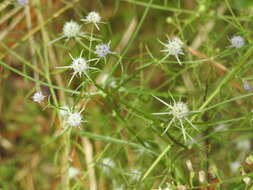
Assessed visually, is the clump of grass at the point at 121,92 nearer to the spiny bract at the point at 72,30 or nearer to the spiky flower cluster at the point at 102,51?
the spiny bract at the point at 72,30

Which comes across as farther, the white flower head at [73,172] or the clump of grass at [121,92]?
the white flower head at [73,172]

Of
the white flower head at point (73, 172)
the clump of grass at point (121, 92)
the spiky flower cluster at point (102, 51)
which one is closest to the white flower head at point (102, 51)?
the spiky flower cluster at point (102, 51)

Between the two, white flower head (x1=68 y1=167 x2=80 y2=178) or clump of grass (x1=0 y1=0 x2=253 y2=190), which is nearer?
clump of grass (x1=0 y1=0 x2=253 y2=190)

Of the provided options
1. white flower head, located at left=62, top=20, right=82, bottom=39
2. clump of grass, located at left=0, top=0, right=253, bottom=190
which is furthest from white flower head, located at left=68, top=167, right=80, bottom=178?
white flower head, located at left=62, top=20, right=82, bottom=39

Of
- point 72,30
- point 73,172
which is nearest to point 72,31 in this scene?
point 72,30

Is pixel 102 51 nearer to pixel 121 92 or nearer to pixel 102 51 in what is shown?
pixel 102 51

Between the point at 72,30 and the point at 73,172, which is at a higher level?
the point at 72,30

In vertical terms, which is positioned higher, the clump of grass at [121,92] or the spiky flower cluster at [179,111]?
the clump of grass at [121,92]

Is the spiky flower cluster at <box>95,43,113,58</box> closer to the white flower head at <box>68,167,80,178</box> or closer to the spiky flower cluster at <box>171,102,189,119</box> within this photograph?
the spiky flower cluster at <box>171,102,189,119</box>

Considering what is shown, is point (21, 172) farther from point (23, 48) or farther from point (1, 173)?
point (23, 48)

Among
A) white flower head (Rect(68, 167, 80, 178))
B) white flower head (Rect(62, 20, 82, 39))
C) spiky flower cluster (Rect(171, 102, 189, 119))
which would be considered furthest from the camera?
white flower head (Rect(68, 167, 80, 178))
